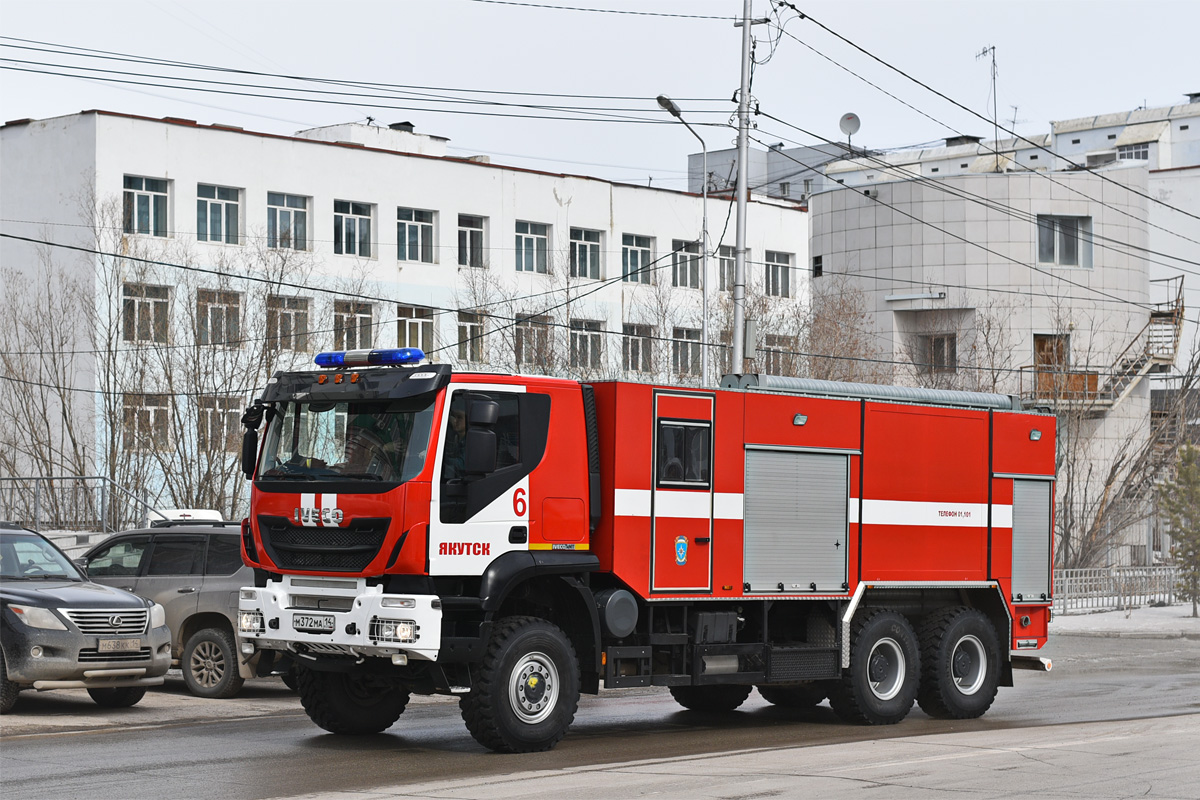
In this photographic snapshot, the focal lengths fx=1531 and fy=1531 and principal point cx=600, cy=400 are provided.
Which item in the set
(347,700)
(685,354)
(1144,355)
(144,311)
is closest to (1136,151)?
(1144,355)

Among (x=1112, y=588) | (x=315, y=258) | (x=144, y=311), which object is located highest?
(x=315, y=258)

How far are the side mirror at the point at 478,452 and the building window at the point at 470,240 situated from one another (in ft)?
131

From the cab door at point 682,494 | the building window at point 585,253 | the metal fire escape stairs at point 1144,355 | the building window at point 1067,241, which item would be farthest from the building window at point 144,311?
the metal fire escape stairs at point 1144,355

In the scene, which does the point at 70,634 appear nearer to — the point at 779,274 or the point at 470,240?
the point at 470,240

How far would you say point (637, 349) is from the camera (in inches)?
2127

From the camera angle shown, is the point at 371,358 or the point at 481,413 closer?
the point at 481,413

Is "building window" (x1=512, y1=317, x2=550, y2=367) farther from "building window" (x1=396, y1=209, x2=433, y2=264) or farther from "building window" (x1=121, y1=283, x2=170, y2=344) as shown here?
"building window" (x1=121, y1=283, x2=170, y2=344)

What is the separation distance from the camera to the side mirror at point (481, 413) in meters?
12.0

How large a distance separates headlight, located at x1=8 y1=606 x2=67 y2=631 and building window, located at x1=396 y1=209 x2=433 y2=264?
3599 cm

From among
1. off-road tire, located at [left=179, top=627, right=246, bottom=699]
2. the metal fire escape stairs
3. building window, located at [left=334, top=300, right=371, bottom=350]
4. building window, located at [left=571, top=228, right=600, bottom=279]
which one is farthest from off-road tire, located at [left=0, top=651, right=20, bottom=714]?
the metal fire escape stairs

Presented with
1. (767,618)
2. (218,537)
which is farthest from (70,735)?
(767,618)

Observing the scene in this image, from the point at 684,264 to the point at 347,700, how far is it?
1802 inches

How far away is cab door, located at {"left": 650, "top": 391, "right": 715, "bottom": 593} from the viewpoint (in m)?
13.1

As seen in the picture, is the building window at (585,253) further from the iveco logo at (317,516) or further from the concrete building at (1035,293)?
the iveco logo at (317,516)
